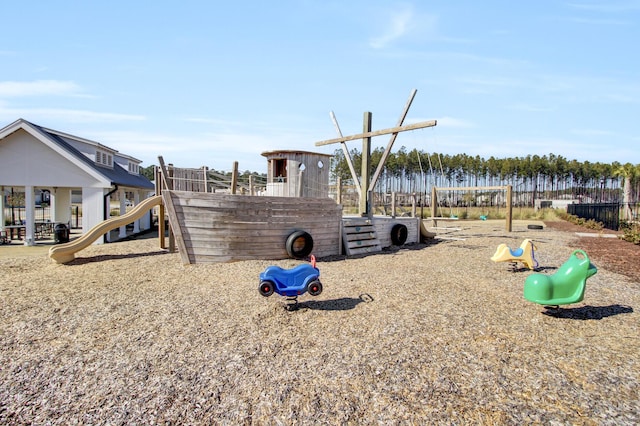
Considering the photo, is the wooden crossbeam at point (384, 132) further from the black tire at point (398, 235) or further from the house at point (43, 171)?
the house at point (43, 171)

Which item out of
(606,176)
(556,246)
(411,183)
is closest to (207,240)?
(556,246)

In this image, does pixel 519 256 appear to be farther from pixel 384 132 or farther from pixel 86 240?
pixel 86 240

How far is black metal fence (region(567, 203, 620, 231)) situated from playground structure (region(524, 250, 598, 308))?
2008 centimetres

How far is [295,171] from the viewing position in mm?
13500

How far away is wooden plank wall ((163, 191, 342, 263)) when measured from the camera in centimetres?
913

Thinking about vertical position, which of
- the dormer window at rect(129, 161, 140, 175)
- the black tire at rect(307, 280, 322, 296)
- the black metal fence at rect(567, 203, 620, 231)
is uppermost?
the dormer window at rect(129, 161, 140, 175)

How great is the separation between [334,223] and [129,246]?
→ 785cm

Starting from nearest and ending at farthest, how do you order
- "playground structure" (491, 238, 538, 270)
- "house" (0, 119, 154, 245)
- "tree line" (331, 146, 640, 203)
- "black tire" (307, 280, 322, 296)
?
"black tire" (307, 280, 322, 296) → "playground structure" (491, 238, 538, 270) → "house" (0, 119, 154, 245) → "tree line" (331, 146, 640, 203)

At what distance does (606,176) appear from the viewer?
211ft

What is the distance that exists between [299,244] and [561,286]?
6.21 meters

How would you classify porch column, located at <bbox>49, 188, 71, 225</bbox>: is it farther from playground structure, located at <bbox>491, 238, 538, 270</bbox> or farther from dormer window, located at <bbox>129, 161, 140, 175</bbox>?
playground structure, located at <bbox>491, 238, 538, 270</bbox>

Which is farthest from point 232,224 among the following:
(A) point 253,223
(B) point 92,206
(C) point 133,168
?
(C) point 133,168

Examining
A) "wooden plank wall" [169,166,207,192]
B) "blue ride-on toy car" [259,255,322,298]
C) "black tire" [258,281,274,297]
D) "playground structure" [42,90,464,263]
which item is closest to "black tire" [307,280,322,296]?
"blue ride-on toy car" [259,255,322,298]

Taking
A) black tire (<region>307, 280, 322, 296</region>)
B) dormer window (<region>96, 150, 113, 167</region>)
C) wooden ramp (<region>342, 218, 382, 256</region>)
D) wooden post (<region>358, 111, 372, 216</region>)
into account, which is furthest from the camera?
dormer window (<region>96, 150, 113, 167</region>)
